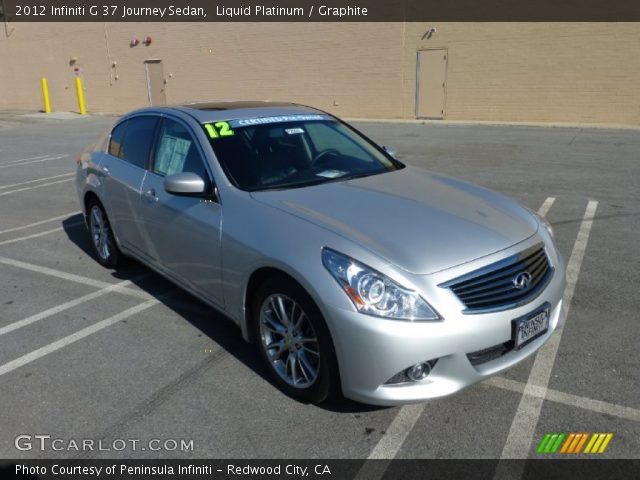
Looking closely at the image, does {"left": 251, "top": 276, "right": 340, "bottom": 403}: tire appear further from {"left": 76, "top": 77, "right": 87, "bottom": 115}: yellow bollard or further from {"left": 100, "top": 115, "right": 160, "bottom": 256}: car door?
{"left": 76, "top": 77, "right": 87, "bottom": 115}: yellow bollard

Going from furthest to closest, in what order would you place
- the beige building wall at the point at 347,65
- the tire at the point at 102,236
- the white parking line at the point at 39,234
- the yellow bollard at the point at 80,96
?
the yellow bollard at the point at 80,96 < the beige building wall at the point at 347,65 < the white parking line at the point at 39,234 < the tire at the point at 102,236

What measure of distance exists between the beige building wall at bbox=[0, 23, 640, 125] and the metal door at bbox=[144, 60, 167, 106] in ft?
0.95

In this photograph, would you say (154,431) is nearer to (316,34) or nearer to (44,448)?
(44,448)

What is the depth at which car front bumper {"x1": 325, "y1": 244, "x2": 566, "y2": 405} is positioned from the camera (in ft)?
8.54

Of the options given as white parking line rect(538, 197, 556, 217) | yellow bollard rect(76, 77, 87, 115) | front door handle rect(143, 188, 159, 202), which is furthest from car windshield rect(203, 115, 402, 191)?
yellow bollard rect(76, 77, 87, 115)

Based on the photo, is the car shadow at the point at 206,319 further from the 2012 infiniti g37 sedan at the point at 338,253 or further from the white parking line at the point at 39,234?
the white parking line at the point at 39,234

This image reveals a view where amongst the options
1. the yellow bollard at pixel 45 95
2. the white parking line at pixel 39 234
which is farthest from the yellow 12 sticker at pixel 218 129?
the yellow bollard at pixel 45 95

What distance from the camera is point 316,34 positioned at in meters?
21.2

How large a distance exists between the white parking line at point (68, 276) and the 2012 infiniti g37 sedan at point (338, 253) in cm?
51

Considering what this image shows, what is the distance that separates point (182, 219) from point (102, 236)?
6.51 ft

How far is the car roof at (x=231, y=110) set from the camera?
4132mm

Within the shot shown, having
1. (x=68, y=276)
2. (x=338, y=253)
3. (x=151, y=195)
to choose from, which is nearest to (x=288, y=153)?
(x=151, y=195)
